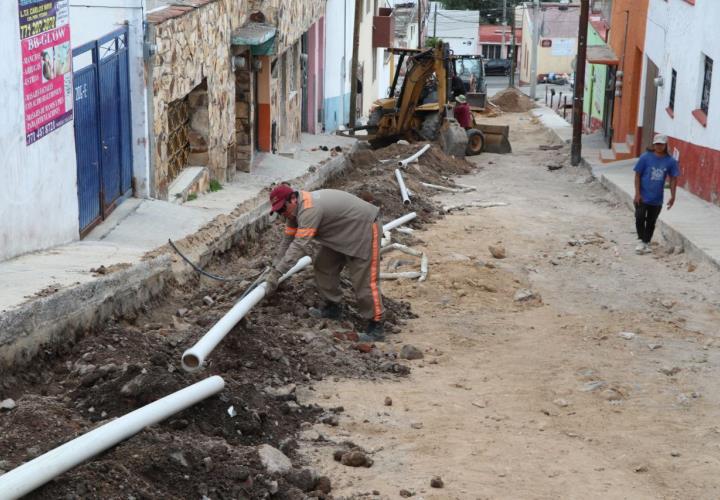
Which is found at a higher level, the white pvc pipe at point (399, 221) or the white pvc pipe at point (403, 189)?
the white pvc pipe at point (399, 221)

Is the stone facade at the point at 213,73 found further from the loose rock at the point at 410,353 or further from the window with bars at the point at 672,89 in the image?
the window with bars at the point at 672,89

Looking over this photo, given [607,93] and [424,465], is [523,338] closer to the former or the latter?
[424,465]

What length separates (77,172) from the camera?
38.0 ft

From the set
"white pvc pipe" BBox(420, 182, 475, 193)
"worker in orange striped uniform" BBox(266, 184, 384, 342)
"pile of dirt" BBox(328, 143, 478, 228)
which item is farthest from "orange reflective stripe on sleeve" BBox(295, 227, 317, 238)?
"white pvc pipe" BBox(420, 182, 475, 193)

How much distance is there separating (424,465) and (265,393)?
1477 mm

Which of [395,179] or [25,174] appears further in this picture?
[395,179]

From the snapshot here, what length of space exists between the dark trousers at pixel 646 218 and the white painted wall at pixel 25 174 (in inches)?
308

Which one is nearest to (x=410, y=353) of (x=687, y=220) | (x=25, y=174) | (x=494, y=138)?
(x=25, y=174)

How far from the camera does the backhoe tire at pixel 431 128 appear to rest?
2678cm

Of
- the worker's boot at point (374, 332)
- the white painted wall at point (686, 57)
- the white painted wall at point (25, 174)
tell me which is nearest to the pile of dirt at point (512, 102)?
the white painted wall at point (686, 57)

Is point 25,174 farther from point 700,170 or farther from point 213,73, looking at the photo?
point 700,170

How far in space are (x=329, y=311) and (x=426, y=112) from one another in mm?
17317

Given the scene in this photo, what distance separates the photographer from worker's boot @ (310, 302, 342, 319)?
10555mm

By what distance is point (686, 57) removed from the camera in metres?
21.3
